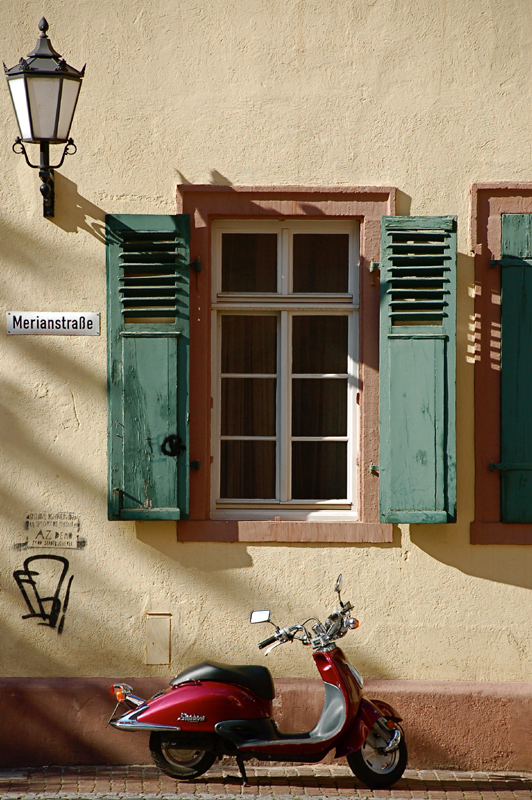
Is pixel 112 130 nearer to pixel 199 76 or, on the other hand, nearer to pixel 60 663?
pixel 199 76

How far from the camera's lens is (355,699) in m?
4.35

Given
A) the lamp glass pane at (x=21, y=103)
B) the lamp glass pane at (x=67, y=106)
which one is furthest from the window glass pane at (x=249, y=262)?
the lamp glass pane at (x=21, y=103)

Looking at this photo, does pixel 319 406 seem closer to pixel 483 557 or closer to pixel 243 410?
pixel 243 410

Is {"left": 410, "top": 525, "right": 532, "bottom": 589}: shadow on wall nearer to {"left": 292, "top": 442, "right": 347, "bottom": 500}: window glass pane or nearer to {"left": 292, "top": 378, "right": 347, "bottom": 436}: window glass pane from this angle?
{"left": 292, "top": 442, "right": 347, "bottom": 500}: window glass pane

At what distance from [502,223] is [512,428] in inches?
48.0

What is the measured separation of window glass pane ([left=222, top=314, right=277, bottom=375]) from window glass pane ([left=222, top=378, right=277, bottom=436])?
3.1 inches

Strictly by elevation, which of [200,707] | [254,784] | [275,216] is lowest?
[254,784]

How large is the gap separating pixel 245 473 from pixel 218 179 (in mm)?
1787

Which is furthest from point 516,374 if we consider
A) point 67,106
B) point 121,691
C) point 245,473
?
point 67,106

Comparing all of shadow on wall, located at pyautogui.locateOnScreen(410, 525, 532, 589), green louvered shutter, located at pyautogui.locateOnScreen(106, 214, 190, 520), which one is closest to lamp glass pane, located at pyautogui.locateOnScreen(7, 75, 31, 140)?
green louvered shutter, located at pyautogui.locateOnScreen(106, 214, 190, 520)

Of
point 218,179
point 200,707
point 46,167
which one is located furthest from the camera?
point 218,179

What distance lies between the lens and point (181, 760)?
4.41 m

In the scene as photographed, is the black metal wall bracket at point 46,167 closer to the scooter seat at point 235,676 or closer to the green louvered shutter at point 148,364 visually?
the green louvered shutter at point 148,364

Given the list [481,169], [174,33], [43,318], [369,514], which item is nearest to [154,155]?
[174,33]
